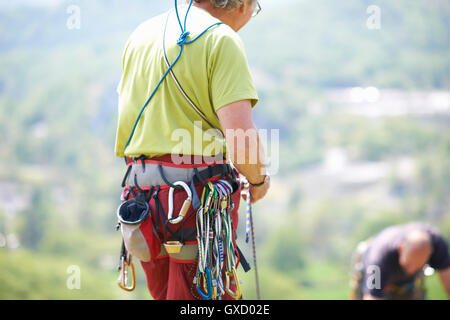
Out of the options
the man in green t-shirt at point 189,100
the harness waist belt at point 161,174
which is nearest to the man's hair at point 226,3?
the man in green t-shirt at point 189,100

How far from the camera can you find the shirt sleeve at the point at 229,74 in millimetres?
1335

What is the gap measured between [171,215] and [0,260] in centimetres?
436

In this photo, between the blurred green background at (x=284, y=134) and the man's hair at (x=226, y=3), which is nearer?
the man's hair at (x=226, y=3)

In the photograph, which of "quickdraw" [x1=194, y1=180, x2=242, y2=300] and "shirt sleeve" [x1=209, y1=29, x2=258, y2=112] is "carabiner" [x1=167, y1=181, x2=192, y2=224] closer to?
"quickdraw" [x1=194, y1=180, x2=242, y2=300]

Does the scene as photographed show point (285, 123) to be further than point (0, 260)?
Yes

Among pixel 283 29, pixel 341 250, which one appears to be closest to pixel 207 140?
pixel 341 250

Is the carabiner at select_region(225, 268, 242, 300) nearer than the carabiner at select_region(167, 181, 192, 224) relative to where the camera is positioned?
No

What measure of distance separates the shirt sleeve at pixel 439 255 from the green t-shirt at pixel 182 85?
186 cm

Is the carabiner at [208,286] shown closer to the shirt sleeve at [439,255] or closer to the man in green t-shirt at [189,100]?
the man in green t-shirt at [189,100]

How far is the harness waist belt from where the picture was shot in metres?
1.46

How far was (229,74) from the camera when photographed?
1.35 metres

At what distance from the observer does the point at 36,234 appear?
230 inches

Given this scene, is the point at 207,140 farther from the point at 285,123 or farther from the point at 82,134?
the point at 285,123

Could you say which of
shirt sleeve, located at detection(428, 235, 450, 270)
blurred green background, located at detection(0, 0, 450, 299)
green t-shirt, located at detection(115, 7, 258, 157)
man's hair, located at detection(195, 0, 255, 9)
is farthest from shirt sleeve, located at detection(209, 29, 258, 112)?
blurred green background, located at detection(0, 0, 450, 299)
